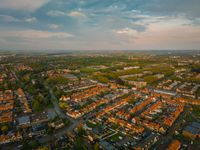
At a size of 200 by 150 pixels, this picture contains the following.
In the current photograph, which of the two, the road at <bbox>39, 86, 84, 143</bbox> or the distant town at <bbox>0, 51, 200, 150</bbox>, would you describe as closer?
the distant town at <bbox>0, 51, 200, 150</bbox>

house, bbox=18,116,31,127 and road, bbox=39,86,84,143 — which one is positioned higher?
house, bbox=18,116,31,127

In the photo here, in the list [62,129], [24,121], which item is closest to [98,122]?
[62,129]

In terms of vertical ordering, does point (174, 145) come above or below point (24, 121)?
below

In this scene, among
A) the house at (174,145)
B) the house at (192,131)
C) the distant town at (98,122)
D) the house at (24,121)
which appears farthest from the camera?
the house at (24,121)

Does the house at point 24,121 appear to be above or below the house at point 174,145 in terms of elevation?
above

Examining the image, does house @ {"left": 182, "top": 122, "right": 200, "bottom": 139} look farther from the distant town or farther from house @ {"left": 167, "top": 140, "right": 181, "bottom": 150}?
house @ {"left": 167, "top": 140, "right": 181, "bottom": 150}

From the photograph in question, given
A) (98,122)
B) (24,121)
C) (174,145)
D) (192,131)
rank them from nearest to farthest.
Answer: (174,145) → (192,131) → (98,122) → (24,121)

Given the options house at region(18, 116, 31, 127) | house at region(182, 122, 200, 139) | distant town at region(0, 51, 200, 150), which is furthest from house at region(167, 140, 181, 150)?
house at region(18, 116, 31, 127)

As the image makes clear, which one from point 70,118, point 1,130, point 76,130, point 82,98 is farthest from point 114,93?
point 1,130

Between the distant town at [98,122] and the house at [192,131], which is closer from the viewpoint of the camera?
the distant town at [98,122]

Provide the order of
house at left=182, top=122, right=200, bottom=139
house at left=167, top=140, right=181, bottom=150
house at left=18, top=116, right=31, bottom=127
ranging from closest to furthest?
house at left=167, top=140, right=181, bottom=150 → house at left=182, top=122, right=200, bottom=139 → house at left=18, top=116, right=31, bottom=127

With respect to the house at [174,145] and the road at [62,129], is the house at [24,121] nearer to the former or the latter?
the road at [62,129]

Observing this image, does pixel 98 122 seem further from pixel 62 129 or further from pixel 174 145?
pixel 174 145

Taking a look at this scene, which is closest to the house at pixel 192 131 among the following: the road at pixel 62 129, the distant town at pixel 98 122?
the distant town at pixel 98 122
